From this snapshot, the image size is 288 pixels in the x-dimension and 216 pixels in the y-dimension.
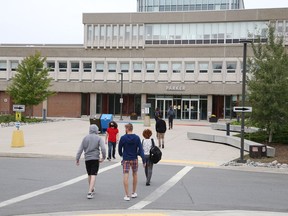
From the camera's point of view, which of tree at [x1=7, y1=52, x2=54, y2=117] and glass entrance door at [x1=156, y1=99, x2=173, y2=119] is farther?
glass entrance door at [x1=156, y1=99, x2=173, y2=119]

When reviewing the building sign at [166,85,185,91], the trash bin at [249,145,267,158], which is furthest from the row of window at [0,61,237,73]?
the trash bin at [249,145,267,158]

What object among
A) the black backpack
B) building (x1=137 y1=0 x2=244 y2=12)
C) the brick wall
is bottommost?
the black backpack

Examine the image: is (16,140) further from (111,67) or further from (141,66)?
(111,67)

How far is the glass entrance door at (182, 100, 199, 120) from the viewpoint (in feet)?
172

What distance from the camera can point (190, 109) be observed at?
5259 cm

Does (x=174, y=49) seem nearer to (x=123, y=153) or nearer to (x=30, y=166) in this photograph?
(x=30, y=166)

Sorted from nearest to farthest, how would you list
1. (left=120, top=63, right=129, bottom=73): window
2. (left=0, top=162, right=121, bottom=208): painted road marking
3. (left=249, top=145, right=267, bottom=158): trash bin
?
(left=0, top=162, right=121, bottom=208): painted road marking < (left=249, top=145, right=267, bottom=158): trash bin < (left=120, top=63, right=129, bottom=73): window

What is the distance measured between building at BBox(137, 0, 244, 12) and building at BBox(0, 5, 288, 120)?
4790 cm

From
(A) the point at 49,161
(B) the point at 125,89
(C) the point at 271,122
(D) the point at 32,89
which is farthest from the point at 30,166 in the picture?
(B) the point at 125,89

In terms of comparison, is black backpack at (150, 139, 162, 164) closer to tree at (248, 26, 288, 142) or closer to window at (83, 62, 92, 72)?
tree at (248, 26, 288, 142)

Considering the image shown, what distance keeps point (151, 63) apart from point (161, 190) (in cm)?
4289

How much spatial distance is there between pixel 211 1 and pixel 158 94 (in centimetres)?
5336

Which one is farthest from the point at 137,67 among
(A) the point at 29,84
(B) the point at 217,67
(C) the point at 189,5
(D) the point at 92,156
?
(C) the point at 189,5

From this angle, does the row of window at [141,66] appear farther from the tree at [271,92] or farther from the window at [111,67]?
the tree at [271,92]
